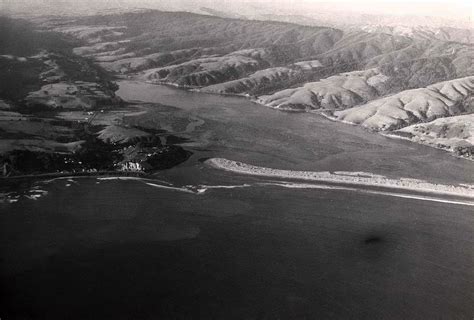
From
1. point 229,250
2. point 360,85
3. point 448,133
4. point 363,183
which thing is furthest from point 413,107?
point 229,250

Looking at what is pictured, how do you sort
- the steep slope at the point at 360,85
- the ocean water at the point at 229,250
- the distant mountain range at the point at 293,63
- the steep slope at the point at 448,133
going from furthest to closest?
the steep slope at the point at 360,85, the distant mountain range at the point at 293,63, the steep slope at the point at 448,133, the ocean water at the point at 229,250

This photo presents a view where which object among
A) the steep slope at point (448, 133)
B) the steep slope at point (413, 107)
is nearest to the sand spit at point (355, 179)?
the steep slope at point (448, 133)

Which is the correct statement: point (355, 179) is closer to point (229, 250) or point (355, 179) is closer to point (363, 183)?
point (363, 183)

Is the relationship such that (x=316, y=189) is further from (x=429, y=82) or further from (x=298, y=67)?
(x=298, y=67)

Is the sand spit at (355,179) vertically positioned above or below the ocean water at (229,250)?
below

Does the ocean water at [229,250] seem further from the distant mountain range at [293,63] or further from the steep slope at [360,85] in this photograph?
the steep slope at [360,85]

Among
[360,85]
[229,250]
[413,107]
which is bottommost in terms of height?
[360,85]

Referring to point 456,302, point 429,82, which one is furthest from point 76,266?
point 429,82

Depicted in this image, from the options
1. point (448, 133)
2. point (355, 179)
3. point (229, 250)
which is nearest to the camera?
point (229, 250)
